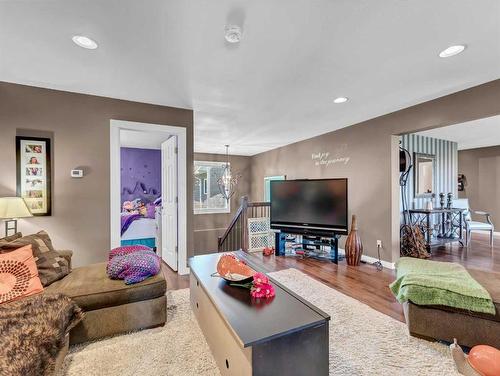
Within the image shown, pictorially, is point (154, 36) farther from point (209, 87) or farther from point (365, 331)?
point (365, 331)

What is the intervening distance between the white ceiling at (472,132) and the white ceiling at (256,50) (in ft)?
6.09

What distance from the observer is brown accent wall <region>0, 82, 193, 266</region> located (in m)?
2.77

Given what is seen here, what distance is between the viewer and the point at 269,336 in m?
1.21

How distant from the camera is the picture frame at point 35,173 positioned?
9.18ft

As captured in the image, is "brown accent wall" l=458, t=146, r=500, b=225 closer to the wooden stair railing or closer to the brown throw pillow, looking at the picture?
the wooden stair railing

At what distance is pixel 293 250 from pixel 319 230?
0.89 meters

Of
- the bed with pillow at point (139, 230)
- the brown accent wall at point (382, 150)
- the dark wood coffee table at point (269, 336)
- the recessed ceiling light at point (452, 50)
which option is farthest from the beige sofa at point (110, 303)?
the brown accent wall at point (382, 150)

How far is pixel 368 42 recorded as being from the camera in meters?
1.99

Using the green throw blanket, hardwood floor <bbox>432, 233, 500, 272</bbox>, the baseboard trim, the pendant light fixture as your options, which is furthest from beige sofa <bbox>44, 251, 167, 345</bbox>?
the pendant light fixture

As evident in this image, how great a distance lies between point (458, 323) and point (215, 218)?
6.69 meters

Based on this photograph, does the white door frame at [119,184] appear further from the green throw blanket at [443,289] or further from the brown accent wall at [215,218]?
the brown accent wall at [215,218]

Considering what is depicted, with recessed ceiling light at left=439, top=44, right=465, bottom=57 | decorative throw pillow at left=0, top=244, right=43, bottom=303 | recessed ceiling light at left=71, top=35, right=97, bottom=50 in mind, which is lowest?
decorative throw pillow at left=0, top=244, right=43, bottom=303

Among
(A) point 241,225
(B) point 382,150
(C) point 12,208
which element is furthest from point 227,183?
(C) point 12,208

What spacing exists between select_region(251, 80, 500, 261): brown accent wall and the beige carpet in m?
2.04
